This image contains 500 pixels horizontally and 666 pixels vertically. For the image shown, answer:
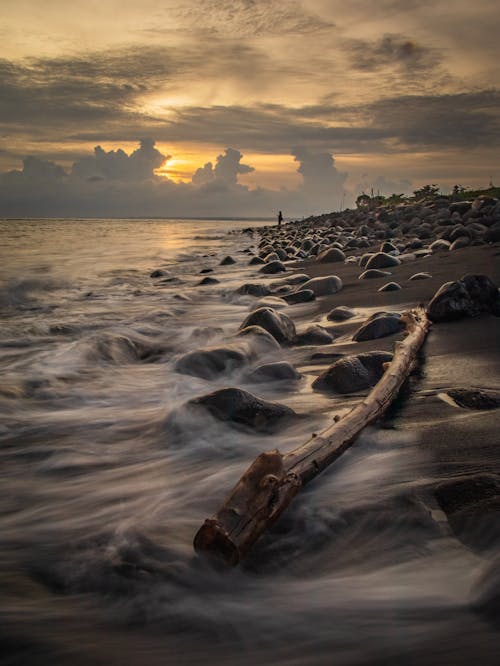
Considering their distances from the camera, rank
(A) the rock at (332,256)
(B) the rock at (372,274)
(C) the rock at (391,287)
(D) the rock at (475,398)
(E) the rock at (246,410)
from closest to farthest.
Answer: (D) the rock at (475,398), (E) the rock at (246,410), (C) the rock at (391,287), (B) the rock at (372,274), (A) the rock at (332,256)

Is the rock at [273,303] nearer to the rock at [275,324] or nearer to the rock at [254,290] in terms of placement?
the rock at [254,290]

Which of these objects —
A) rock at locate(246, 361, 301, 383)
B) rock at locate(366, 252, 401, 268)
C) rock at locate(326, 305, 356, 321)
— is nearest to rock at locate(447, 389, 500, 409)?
rock at locate(246, 361, 301, 383)

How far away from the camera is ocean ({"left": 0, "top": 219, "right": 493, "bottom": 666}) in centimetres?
157

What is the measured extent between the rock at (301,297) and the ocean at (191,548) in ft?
13.2

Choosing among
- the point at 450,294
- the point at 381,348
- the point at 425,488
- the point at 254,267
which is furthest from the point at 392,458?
the point at 254,267

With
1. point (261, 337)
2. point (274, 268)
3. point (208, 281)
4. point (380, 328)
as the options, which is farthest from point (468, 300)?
point (274, 268)

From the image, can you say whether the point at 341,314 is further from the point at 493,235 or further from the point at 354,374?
the point at 493,235

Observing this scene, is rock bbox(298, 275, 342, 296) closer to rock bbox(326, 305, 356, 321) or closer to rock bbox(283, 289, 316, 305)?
rock bbox(283, 289, 316, 305)

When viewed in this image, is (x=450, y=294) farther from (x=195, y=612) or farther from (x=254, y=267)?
(x=254, y=267)

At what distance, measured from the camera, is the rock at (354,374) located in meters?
Answer: 3.84

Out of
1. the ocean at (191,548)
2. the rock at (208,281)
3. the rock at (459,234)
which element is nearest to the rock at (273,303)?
the ocean at (191,548)

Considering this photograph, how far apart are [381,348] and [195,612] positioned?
340 centimetres

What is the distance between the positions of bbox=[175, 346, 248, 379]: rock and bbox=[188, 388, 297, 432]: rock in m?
1.20

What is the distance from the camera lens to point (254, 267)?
51.4 feet
